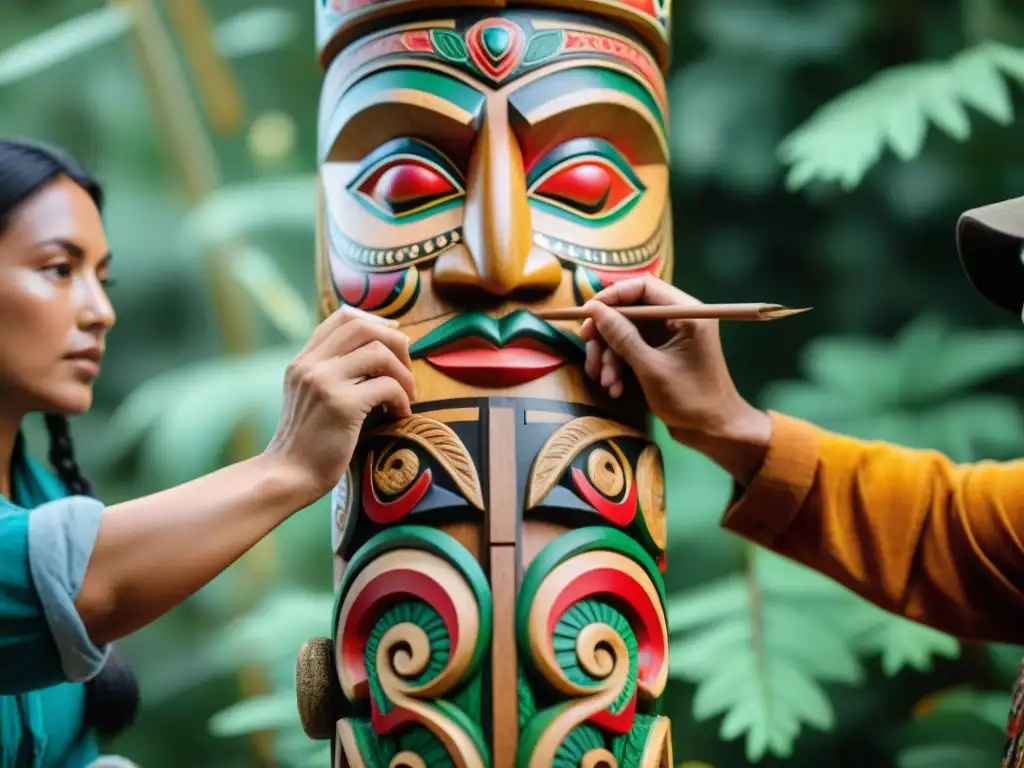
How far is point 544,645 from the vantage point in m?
1.33

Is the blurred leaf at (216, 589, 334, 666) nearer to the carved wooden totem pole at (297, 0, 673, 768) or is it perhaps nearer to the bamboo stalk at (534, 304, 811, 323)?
the carved wooden totem pole at (297, 0, 673, 768)

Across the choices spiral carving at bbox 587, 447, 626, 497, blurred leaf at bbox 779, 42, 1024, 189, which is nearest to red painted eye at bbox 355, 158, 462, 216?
spiral carving at bbox 587, 447, 626, 497

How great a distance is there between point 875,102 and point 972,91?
0.56ft

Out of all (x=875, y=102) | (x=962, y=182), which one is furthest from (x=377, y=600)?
(x=962, y=182)

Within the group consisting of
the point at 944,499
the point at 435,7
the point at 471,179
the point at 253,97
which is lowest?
the point at 944,499

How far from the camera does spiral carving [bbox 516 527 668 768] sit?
1.32m

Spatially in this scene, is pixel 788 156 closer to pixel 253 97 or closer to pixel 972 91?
pixel 972 91

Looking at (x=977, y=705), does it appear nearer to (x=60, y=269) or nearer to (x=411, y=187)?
(x=411, y=187)

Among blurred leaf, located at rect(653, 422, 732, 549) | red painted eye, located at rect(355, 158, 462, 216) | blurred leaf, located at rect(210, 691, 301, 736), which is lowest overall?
blurred leaf, located at rect(210, 691, 301, 736)

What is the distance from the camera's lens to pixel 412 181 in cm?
152

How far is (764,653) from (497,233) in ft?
3.61

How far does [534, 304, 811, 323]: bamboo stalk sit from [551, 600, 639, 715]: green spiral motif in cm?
33

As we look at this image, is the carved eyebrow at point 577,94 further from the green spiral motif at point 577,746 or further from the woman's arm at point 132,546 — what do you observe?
the green spiral motif at point 577,746

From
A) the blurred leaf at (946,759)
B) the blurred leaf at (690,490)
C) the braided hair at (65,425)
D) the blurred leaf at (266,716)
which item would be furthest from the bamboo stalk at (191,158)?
the blurred leaf at (946,759)
